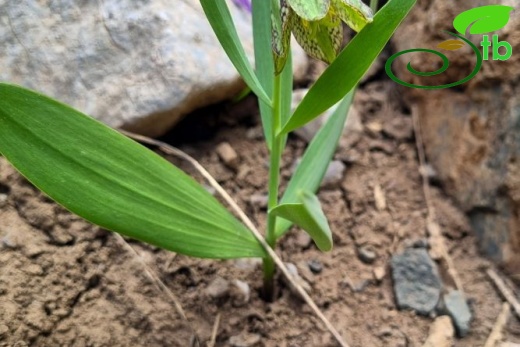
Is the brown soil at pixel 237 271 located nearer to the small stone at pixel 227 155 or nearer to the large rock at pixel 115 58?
the small stone at pixel 227 155

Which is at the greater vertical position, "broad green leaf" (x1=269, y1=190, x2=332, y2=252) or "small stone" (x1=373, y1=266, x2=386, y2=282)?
"broad green leaf" (x1=269, y1=190, x2=332, y2=252)

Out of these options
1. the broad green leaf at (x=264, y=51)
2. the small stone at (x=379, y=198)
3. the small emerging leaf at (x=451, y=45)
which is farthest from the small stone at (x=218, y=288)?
the small emerging leaf at (x=451, y=45)

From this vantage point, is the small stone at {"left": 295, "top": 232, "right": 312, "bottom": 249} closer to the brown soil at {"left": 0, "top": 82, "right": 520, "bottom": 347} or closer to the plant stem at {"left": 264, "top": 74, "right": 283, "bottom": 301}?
the brown soil at {"left": 0, "top": 82, "right": 520, "bottom": 347}

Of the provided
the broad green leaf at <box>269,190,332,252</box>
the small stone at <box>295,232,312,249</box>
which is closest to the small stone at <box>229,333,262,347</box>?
the small stone at <box>295,232,312,249</box>

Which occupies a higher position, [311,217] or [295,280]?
[311,217]

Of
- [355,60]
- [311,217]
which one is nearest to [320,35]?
[355,60]

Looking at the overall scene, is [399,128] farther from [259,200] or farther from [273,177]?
[273,177]
